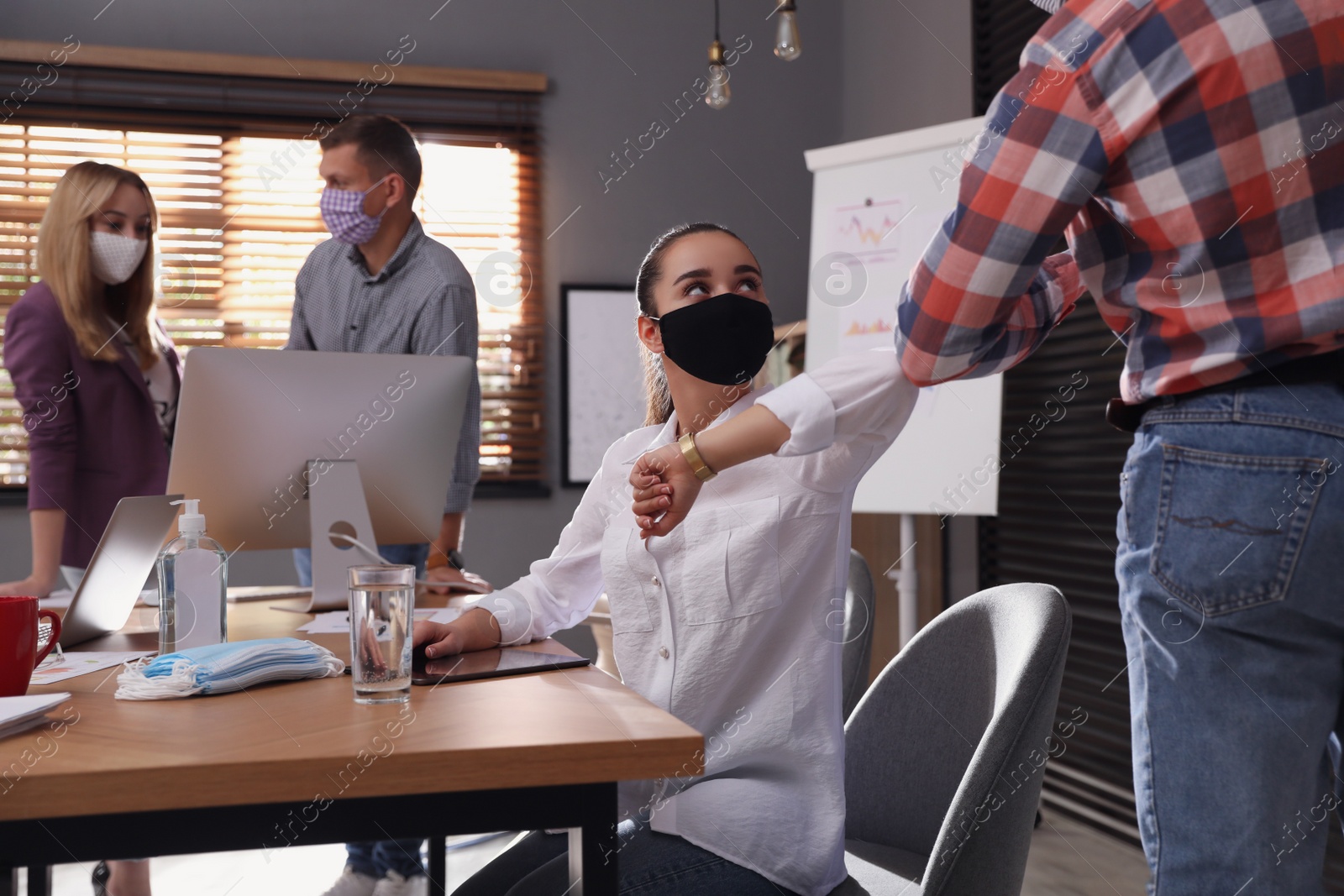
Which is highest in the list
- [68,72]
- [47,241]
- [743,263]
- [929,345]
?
[68,72]

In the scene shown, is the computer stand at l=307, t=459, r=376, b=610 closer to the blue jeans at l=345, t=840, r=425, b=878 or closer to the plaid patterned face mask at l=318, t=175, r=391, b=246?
the plaid patterned face mask at l=318, t=175, r=391, b=246

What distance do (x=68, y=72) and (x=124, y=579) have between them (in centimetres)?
325

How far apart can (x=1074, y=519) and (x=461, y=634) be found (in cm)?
234

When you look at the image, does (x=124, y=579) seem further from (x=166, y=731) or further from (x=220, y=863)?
(x=220, y=863)

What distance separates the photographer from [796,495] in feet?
3.93

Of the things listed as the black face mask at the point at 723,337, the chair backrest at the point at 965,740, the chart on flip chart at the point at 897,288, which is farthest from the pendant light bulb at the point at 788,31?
the chair backrest at the point at 965,740

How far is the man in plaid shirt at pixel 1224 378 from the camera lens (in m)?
0.76

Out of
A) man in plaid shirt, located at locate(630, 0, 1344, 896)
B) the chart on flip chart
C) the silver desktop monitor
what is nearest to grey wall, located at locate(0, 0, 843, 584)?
the chart on flip chart

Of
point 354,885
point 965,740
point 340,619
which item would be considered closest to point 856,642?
point 965,740

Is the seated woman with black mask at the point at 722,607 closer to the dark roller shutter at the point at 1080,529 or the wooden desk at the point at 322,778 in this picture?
the wooden desk at the point at 322,778

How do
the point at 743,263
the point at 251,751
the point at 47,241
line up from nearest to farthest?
the point at 251,751, the point at 743,263, the point at 47,241

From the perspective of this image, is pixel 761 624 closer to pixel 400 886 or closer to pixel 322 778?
pixel 322 778

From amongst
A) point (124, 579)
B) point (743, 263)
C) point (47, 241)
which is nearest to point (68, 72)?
point (47, 241)

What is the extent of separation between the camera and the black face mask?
129 centimetres
